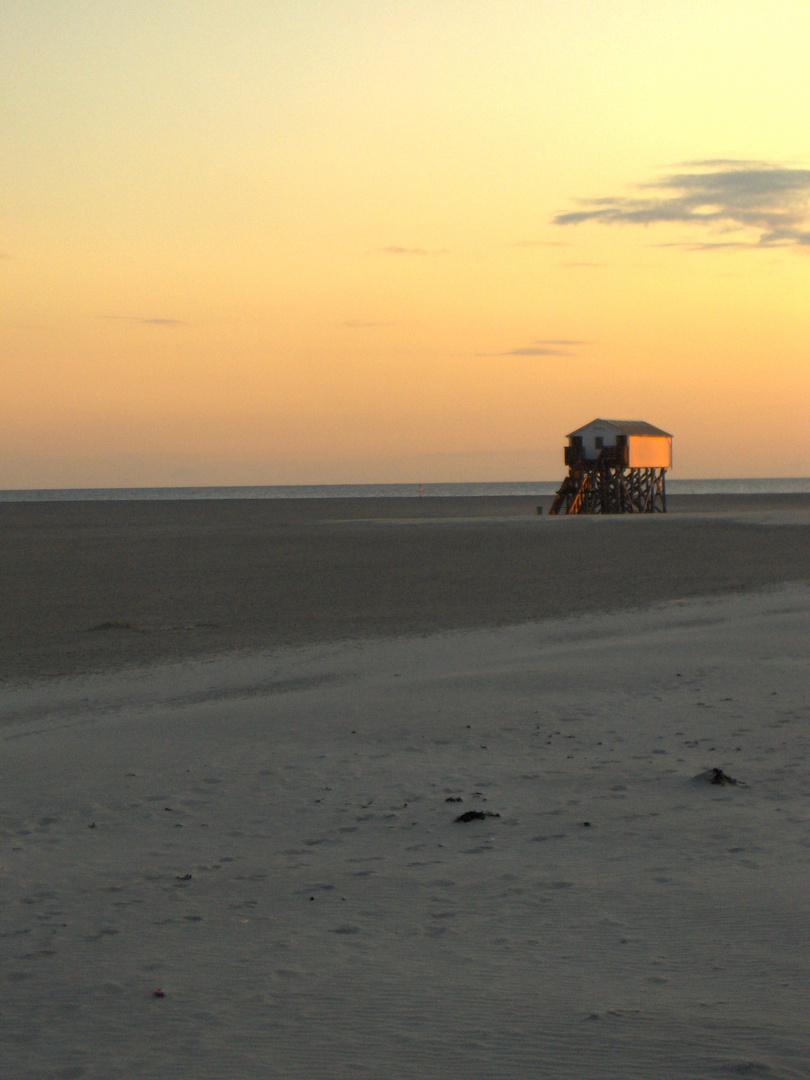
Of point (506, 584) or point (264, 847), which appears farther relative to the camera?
point (506, 584)

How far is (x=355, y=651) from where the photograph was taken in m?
17.0

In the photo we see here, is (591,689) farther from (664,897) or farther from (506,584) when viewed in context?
(506,584)

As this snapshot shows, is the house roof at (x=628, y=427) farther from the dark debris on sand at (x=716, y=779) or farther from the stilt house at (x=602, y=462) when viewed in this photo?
the dark debris on sand at (x=716, y=779)

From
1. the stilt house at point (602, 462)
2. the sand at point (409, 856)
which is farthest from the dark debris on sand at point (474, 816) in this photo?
the stilt house at point (602, 462)

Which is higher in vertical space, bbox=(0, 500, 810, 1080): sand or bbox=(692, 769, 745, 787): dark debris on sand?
bbox=(692, 769, 745, 787): dark debris on sand

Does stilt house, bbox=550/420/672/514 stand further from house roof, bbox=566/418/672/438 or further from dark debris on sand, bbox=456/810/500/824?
dark debris on sand, bbox=456/810/500/824

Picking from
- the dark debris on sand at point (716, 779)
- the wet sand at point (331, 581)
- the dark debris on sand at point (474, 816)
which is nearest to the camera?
the dark debris on sand at point (474, 816)

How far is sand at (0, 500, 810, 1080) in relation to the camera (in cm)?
477

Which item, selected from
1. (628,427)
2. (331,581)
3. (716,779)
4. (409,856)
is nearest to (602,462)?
(628,427)

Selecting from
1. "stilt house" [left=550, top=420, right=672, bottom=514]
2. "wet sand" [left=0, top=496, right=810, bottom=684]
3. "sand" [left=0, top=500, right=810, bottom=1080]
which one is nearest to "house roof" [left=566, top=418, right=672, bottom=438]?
"stilt house" [left=550, top=420, right=672, bottom=514]

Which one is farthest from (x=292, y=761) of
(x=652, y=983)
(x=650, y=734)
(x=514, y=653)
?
(x=514, y=653)

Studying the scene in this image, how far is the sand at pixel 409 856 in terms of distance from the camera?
4.77m

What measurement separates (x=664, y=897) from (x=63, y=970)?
10.7 feet

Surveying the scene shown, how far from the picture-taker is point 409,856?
7.23 meters
